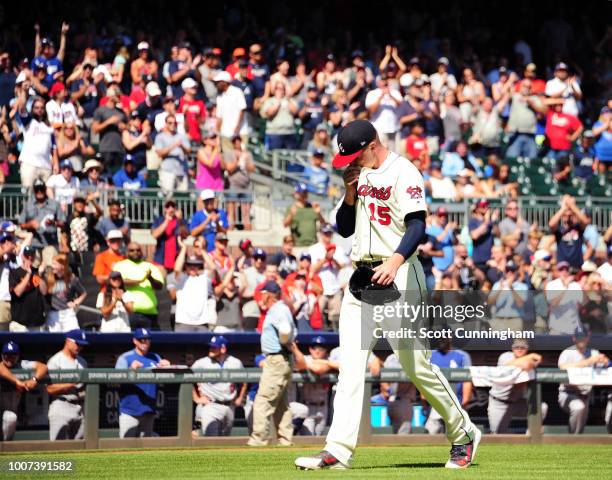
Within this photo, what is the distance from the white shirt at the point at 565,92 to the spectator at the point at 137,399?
11138 mm

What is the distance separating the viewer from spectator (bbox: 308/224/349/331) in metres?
15.9

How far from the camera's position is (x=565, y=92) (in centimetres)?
2220

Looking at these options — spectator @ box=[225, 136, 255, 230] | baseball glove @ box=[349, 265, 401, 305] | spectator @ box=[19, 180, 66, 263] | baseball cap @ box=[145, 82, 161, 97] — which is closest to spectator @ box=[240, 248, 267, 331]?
spectator @ box=[225, 136, 255, 230]

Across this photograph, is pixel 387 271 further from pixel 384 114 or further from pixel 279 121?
pixel 279 121

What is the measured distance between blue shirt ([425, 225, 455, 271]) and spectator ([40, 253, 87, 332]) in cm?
477

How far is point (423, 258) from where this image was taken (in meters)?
16.6

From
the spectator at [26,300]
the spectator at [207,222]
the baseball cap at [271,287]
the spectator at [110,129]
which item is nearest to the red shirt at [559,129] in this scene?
the spectator at [207,222]

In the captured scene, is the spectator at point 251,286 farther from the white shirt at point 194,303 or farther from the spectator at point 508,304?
the spectator at point 508,304

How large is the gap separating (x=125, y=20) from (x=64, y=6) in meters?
1.39

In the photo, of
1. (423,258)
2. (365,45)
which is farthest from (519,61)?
(423,258)

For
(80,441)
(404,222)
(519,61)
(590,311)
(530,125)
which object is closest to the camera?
(404,222)

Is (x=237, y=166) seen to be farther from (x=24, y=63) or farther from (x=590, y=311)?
(x=590, y=311)

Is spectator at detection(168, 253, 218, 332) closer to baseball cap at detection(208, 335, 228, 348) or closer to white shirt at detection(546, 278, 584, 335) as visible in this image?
baseball cap at detection(208, 335, 228, 348)

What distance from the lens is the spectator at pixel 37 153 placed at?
1659cm
